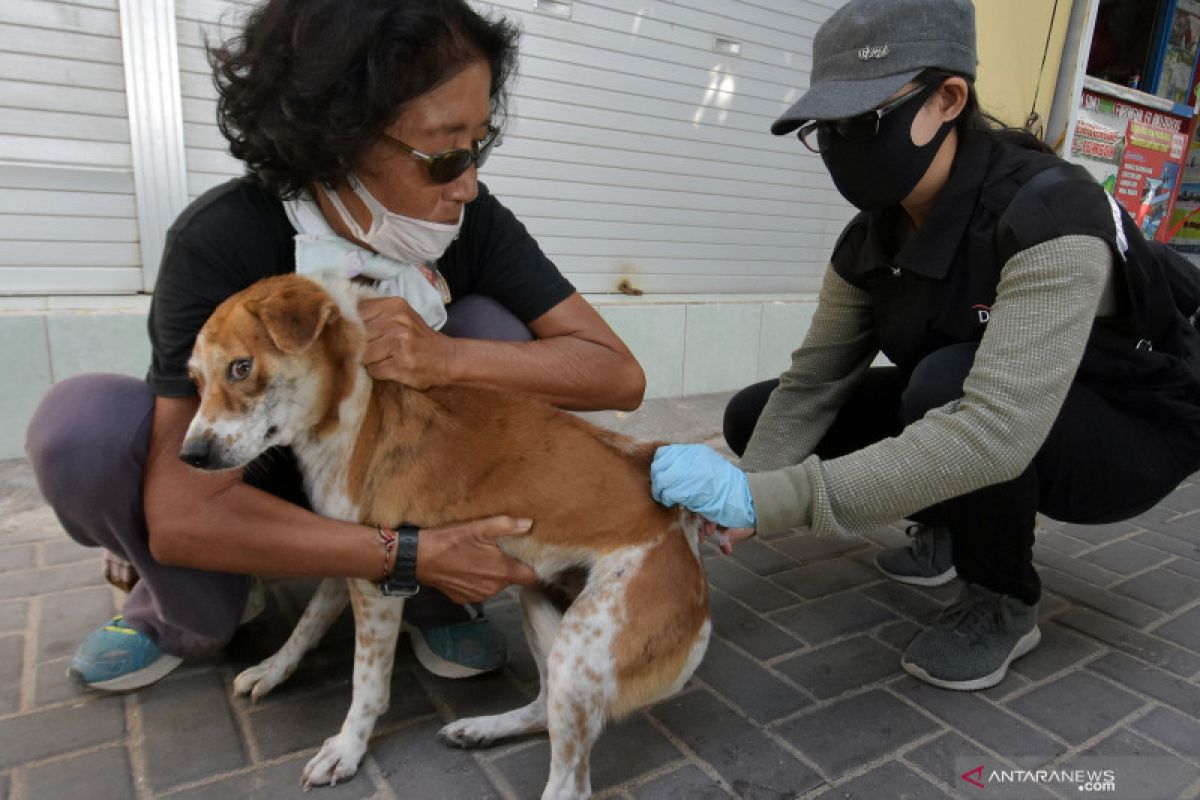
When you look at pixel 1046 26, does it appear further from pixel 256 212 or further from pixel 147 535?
pixel 147 535

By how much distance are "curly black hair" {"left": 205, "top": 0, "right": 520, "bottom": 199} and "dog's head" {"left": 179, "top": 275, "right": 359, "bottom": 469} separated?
37 cm

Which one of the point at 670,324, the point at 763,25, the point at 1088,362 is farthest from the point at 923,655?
the point at 763,25

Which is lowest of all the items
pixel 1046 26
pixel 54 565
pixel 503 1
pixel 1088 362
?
A: pixel 54 565

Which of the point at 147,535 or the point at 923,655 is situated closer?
the point at 147,535

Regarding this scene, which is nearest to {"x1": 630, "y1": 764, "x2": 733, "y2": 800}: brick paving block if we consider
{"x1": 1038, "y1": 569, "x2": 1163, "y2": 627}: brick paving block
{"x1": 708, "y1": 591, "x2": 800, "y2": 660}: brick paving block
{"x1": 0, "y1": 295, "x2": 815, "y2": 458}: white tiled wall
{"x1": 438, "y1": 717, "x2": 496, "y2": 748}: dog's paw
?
{"x1": 438, "y1": 717, "x2": 496, "y2": 748}: dog's paw

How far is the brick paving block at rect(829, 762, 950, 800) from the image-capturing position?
2.02 metres

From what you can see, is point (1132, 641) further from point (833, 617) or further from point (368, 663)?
point (368, 663)

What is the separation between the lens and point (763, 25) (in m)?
5.63

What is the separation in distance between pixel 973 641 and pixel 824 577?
2.49ft

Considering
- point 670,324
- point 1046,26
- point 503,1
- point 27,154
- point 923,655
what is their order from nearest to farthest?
point 923,655 → point 27,154 → point 503,1 → point 670,324 → point 1046,26

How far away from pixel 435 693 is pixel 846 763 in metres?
1.18

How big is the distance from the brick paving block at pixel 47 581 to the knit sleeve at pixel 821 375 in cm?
242

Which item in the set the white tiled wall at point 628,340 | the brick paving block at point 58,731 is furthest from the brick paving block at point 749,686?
the white tiled wall at point 628,340

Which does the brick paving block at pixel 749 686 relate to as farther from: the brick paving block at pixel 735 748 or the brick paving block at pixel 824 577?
the brick paving block at pixel 824 577
